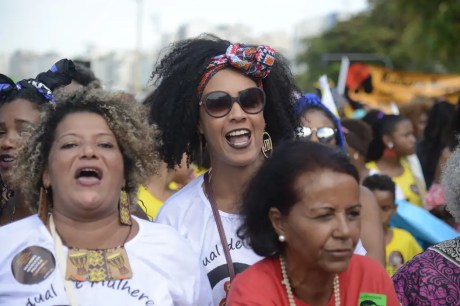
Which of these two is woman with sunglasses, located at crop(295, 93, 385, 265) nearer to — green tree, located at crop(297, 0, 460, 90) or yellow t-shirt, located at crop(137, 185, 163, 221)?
yellow t-shirt, located at crop(137, 185, 163, 221)

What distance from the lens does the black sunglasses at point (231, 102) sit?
4.28m

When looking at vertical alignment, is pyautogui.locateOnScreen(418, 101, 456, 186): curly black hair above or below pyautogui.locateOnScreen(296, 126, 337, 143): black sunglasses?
above

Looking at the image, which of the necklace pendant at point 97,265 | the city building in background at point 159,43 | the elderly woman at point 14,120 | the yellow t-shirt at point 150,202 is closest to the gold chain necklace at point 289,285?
the necklace pendant at point 97,265

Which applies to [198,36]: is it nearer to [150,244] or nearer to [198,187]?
[198,187]

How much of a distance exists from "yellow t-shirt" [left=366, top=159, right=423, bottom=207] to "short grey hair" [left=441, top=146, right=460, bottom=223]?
4.39 metres

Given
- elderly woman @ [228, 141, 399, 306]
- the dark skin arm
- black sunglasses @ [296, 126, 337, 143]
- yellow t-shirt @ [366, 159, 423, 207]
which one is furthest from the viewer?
yellow t-shirt @ [366, 159, 423, 207]

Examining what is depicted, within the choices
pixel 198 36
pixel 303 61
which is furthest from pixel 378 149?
pixel 303 61

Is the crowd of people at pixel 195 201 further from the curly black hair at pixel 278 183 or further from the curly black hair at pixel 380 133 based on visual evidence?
the curly black hair at pixel 380 133

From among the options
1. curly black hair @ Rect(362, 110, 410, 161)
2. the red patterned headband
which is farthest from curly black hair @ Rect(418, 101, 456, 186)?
the red patterned headband

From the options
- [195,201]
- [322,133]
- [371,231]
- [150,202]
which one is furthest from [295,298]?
[150,202]

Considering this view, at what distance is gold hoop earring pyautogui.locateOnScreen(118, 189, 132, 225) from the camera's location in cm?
371

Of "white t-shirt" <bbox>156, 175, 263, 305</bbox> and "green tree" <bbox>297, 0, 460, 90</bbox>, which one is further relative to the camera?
"green tree" <bbox>297, 0, 460, 90</bbox>

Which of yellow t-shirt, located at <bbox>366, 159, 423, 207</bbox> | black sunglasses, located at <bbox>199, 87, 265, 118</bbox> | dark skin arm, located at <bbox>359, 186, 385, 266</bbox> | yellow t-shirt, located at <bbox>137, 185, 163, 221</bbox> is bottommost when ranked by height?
dark skin arm, located at <bbox>359, 186, 385, 266</bbox>

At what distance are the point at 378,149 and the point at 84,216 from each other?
20.3ft
